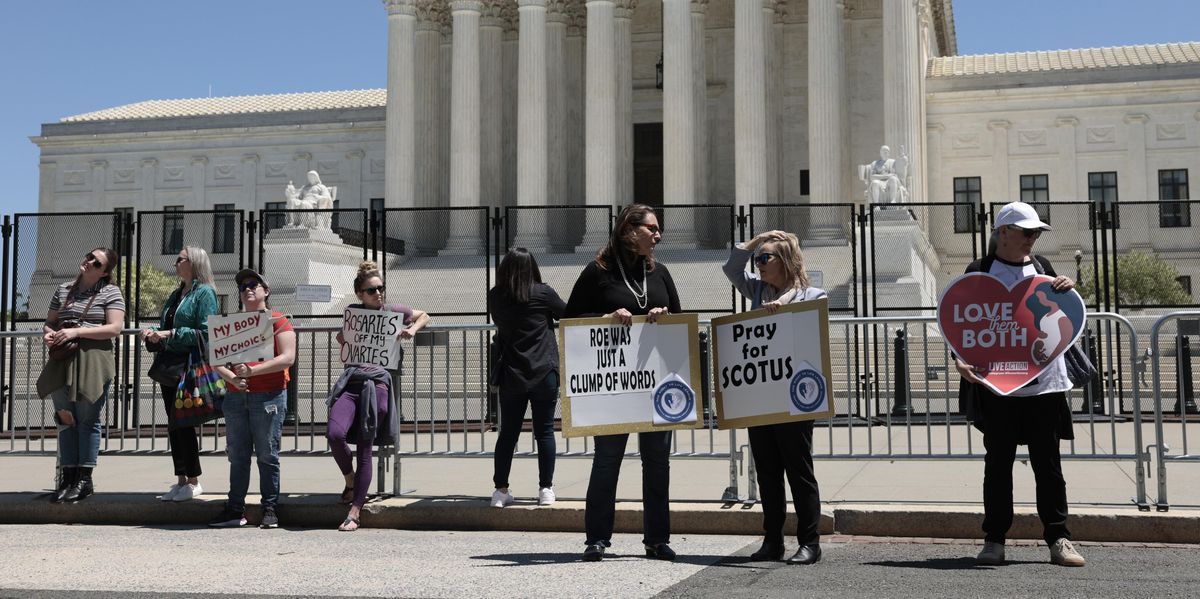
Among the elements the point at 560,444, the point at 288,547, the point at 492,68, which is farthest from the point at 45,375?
the point at 492,68

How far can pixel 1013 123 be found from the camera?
45812 mm

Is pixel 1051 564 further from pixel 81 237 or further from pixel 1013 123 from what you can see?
pixel 1013 123

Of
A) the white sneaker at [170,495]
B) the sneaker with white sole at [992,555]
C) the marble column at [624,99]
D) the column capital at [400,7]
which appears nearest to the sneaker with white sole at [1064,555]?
the sneaker with white sole at [992,555]

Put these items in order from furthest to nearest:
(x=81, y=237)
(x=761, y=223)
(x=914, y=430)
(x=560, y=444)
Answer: (x=761, y=223) → (x=81, y=237) → (x=560, y=444) → (x=914, y=430)

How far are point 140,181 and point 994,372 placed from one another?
177 feet

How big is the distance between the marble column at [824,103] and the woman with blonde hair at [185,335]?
99.9 ft

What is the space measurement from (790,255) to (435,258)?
30.3 metres

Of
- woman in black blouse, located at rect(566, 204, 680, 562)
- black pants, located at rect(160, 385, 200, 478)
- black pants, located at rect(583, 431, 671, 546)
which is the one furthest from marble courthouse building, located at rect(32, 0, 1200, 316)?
black pants, located at rect(583, 431, 671, 546)

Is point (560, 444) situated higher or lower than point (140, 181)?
lower

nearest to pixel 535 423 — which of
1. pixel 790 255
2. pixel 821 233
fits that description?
pixel 790 255

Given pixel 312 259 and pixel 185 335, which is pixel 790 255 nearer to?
pixel 185 335

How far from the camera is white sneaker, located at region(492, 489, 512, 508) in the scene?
30.1 feet

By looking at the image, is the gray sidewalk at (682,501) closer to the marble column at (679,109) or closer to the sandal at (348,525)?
the sandal at (348,525)

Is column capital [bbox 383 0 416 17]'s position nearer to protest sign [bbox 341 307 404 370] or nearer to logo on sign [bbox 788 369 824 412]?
protest sign [bbox 341 307 404 370]
